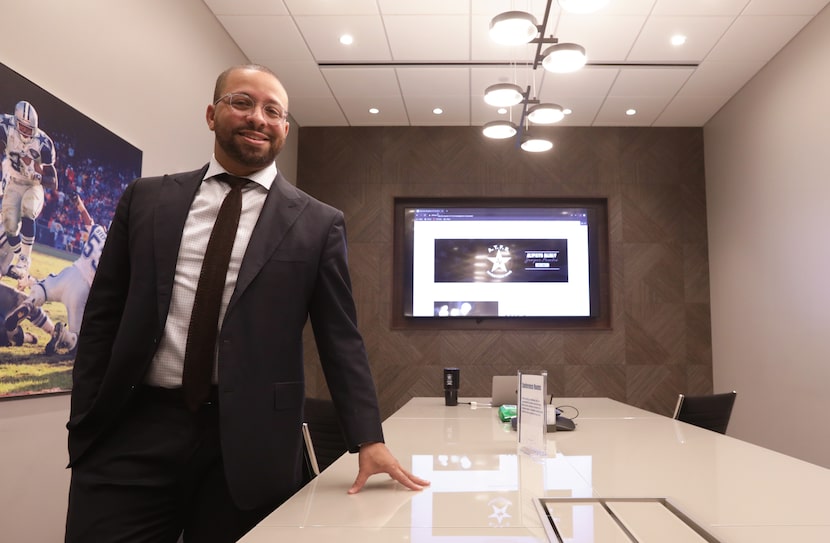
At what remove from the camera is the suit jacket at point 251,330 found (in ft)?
4.15

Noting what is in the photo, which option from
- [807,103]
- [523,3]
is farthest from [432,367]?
[807,103]

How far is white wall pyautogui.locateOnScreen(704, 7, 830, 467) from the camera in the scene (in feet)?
13.9

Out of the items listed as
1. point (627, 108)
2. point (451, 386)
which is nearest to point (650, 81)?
point (627, 108)

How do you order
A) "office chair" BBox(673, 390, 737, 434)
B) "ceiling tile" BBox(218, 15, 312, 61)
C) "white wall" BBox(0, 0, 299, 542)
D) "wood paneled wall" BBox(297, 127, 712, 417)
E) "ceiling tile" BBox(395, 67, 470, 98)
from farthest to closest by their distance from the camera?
"wood paneled wall" BBox(297, 127, 712, 417) → "ceiling tile" BBox(395, 67, 470, 98) → "ceiling tile" BBox(218, 15, 312, 61) → "office chair" BBox(673, 390, 737, 434) → "white wall" BBox(0, 0, 299, 542)

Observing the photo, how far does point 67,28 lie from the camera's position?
108 inches

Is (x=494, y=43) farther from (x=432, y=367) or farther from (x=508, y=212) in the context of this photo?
(x=432, y=367)

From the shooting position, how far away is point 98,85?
3014 mm

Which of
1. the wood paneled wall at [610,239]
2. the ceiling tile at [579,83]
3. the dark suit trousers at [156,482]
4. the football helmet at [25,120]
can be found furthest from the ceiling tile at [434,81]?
the dark suit trousers at [156,482]

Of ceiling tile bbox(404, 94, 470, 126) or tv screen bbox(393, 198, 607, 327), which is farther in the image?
tv screen bbox(393, 198, 607, 327)

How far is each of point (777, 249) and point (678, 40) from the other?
5.95 feet

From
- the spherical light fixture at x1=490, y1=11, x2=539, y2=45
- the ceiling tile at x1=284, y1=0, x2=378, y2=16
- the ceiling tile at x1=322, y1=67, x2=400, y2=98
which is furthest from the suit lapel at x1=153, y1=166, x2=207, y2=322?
the ceiling tile at x1=322, y1=67, x2=400, y2=98

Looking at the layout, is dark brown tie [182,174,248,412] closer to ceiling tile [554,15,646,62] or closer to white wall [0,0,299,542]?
white wall [0,0,299,542]

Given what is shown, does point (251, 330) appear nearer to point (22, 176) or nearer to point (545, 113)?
point (22, 176)

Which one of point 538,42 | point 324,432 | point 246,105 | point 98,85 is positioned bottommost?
point 324,432
